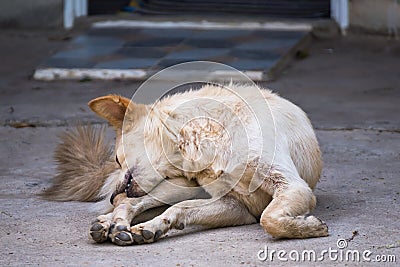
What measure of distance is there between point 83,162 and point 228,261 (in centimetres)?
151

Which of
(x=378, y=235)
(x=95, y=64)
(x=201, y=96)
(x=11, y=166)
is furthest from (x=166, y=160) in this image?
(x=95, y=64)

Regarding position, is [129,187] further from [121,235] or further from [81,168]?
[81,168]

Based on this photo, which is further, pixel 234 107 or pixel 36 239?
pixel 234 107

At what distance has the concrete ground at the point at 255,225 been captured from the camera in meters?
3.64

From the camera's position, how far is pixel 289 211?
3.82 meters

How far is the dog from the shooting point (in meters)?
4.00

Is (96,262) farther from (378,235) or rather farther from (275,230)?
(378,235)

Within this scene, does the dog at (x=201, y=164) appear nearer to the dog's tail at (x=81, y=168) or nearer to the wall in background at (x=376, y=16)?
the dog's tail at (x=81, y=168)

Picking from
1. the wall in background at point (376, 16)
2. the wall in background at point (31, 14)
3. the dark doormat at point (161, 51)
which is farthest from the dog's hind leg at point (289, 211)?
the wall in background at point (31, 14)

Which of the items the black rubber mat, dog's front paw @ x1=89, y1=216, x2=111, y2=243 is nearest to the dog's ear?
dog's front paw @ x1=89, y1=216, x2=111, y2=243

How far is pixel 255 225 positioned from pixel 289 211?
0.36 metres

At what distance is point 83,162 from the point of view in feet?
15.6

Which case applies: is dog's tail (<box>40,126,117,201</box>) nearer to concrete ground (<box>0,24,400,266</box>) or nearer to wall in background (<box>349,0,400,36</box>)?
concrete ground (<box>0,24,400,266</box>)

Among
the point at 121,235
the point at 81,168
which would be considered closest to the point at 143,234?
the point at 121,235
